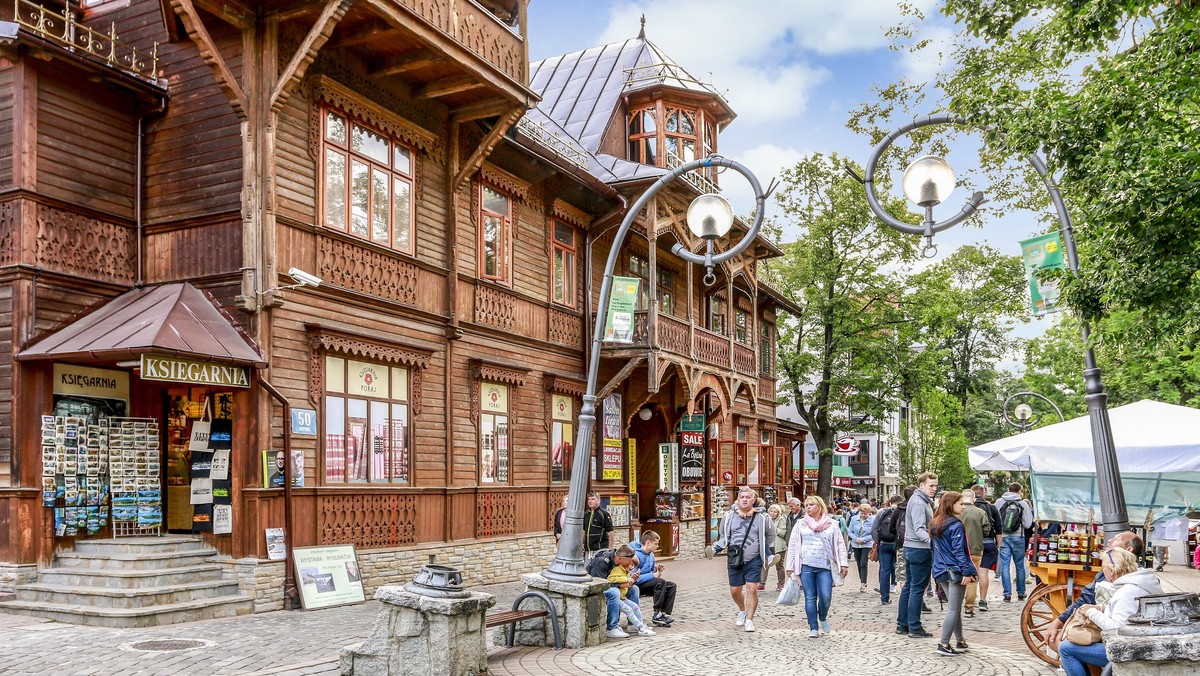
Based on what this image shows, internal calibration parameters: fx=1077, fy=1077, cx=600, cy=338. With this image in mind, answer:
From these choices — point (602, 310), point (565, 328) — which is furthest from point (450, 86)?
point (565, 328)

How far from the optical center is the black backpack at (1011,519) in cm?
1731

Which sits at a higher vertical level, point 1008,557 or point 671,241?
point 671,241

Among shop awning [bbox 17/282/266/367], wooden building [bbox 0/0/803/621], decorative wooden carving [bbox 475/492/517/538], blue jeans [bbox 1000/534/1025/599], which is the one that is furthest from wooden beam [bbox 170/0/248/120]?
blue jeans [bbox 1000/534/1025/599]

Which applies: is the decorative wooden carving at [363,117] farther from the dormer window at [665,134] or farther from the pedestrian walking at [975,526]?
the pedestrian walking at [975,526]

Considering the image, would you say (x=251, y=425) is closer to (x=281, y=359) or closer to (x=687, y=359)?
(x=281, y=359)

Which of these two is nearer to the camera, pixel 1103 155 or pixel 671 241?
pixel 1103 155

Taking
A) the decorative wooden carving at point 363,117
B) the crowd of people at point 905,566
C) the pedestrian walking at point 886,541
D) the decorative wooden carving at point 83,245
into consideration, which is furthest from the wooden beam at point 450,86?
the pedestrian walking at point 886,541

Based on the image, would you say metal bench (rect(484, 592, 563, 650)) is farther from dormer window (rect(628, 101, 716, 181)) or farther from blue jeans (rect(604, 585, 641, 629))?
dormer window (rect(628, 101, 716, 181))

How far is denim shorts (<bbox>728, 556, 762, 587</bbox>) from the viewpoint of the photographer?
13.3 m

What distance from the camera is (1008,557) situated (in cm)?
1783

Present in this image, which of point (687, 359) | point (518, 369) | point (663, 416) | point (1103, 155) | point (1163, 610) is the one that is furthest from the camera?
point (663, 416)

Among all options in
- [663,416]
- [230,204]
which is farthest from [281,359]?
[663,416]

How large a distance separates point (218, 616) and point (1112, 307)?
10993 mm

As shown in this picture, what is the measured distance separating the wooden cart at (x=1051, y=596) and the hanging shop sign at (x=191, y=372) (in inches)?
388
